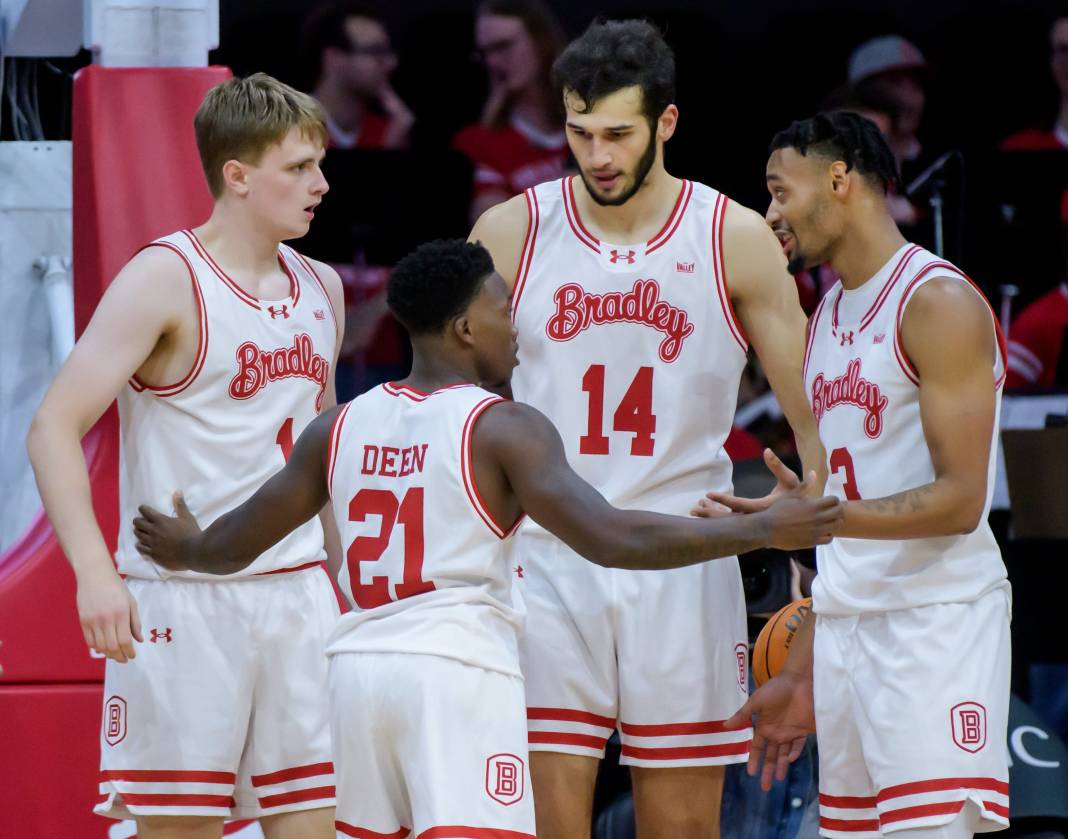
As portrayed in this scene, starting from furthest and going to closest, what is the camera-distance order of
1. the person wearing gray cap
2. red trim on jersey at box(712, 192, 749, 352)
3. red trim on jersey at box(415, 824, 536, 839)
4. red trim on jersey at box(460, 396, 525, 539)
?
the person wearing gray cap → red trim on jersey at box(712, 192, 749, 352) → red trim on jersey at box(460, 396, 525, 539) → red trim on jersey at box(415, 824, 536, 839)

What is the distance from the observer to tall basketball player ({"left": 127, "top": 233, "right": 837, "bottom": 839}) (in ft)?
10.6

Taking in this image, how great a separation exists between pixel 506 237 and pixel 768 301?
65 cm

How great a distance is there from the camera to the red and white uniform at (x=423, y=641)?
127 inches

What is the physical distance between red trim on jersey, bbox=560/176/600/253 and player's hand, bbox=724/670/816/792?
3.68ft

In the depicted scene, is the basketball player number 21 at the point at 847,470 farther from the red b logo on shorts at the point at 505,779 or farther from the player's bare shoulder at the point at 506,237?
the red b logo on shorts at the point at 505,779

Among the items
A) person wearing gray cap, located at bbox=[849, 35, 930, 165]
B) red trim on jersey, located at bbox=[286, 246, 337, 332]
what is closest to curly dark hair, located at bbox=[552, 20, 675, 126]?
red trim on jersey, located at bbox=[286, 246, 337, 332]

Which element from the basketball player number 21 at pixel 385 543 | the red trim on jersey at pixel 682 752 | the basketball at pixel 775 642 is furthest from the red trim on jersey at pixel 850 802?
the basketball player number 21 at pixel 385 543

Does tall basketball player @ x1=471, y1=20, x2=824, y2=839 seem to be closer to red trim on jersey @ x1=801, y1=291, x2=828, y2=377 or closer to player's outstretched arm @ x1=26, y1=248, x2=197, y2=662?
red trim on jersey @ x1=801, y1=291, x2=828, y2=377

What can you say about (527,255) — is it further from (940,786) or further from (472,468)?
(940,786)

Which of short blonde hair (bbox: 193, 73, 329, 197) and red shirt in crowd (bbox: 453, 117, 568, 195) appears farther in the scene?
red shirt in crowd (bbox: 453, 117, 568, 195)

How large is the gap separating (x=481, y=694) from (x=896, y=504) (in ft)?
3.18

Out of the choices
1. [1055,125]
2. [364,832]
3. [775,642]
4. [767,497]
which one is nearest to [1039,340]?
[1055,125]

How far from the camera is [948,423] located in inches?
138

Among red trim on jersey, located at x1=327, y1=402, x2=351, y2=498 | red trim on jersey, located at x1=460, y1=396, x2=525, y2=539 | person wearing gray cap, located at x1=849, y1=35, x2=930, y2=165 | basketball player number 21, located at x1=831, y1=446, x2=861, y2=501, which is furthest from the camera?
person wearing gray cap, located at x1=849, y1=35, x2=930, y2=165
